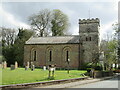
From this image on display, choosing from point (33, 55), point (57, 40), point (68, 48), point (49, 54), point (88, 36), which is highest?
point (88, 36)

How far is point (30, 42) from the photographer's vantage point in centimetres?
4944

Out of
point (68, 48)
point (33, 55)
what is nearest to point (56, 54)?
point (68, 48)

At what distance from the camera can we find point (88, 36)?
45969 millimetres

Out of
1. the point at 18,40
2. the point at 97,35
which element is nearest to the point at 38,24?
the point at 18,40

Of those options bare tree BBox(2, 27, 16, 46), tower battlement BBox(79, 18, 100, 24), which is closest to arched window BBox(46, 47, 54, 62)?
tower battlement BBox(79, 18, 100, 24)

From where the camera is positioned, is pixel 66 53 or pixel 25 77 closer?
pixel 25 77

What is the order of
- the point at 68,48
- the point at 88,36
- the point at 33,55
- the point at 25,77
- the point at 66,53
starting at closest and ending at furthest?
the point at 25,77 < the point at 66,53 < the point at 68,48 < the point at 88,36 < the point at 33,55

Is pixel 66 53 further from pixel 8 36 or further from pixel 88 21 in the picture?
pixel 8 36

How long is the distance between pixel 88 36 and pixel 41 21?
2010 cm

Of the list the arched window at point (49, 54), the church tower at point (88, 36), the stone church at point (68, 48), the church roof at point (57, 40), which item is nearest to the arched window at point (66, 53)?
the stone church at point (68, 48)

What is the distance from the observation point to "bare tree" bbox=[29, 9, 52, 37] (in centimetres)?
6034

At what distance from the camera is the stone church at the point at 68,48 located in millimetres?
44625

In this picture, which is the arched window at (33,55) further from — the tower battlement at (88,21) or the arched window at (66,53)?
the tower battlement at (88,21)

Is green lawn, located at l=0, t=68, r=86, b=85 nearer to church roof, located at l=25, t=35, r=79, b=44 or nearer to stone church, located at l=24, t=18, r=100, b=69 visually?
stone church, located at l=24, t=18, r=100, b=69
